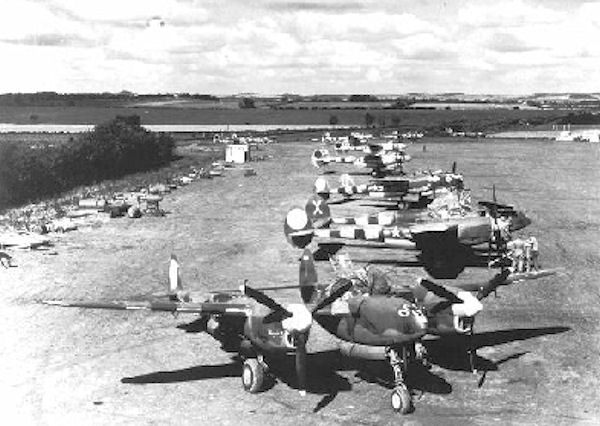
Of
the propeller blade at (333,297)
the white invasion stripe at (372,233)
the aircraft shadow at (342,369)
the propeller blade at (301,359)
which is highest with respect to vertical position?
the propeller blade at (333,297)

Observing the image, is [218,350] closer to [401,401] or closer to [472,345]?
[401,401]

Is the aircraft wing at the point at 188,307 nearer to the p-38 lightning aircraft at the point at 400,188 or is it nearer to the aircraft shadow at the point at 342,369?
the aircraft shadow at the point at 342,369

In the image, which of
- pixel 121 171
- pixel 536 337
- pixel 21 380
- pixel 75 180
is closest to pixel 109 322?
pixel 21 380

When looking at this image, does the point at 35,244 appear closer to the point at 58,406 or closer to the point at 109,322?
the point at 109,322

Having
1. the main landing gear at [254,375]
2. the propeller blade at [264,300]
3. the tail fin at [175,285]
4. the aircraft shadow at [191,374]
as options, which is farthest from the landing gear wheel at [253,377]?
the tail fin at [175,285]

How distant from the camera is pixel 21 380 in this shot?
75.6 ft

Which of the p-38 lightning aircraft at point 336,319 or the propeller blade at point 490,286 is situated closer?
the p-38 lightning aircraft at point 336,319

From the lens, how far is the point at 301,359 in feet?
67.8

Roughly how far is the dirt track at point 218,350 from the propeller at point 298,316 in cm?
131

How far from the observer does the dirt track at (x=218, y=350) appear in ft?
67.2

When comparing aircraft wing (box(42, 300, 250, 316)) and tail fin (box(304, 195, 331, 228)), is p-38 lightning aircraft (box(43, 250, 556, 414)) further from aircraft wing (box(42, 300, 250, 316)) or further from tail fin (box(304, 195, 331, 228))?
tail fin (box(304, 195, 331, 228))

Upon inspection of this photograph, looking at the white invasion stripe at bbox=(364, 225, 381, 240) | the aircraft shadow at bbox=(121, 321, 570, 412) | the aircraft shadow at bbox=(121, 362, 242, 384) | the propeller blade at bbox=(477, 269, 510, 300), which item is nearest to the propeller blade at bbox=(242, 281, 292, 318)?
the aircraft shadow at bbox=(121, 321, 570, 412)

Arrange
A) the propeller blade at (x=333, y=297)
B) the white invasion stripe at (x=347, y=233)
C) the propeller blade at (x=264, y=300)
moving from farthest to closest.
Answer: the white invasion stripe at (x=347, y=233) → the propeller blade at (x=333, y=297) → the propeller blade at (x=264, y=300)

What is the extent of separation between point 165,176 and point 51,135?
71935mm
